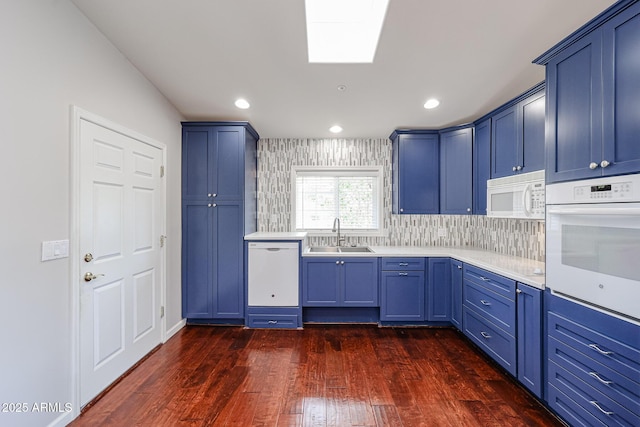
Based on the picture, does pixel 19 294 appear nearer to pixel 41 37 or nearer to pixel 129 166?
pixel 129 166

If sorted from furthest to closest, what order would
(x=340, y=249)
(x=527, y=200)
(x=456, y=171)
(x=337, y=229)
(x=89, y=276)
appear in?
(x=337, y=229)
(x=340, y=249)
(x=456, y=171)
(x=527, y=200)
(x=89, y=276)

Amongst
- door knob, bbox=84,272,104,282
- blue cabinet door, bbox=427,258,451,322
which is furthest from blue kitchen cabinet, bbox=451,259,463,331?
door knob, bbox=84,272,104,282

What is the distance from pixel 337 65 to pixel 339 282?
88.5 inches

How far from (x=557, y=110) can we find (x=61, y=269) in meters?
3.24

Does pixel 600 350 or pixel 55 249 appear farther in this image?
pixel 55 249

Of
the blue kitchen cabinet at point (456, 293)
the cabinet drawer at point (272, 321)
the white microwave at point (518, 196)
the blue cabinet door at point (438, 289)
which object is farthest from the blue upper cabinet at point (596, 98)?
the cabinet drawer at point (272, 321)

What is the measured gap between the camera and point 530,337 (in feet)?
6.50

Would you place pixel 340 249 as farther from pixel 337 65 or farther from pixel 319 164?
pixel 337 65

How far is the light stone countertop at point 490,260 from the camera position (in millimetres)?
Result: 2088

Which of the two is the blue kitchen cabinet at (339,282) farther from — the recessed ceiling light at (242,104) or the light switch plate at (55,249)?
the light switch plate at (55,249)

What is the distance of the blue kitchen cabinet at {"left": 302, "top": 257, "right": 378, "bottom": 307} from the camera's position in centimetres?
329

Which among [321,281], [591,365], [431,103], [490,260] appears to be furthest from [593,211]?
[321,281]

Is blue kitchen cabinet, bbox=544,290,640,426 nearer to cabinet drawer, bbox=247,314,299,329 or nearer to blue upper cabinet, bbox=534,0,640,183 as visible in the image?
blue upper cabinet, bbox=534,0,640,183

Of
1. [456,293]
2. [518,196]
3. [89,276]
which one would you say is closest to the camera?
[89,276]
